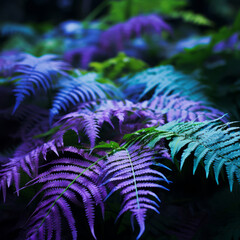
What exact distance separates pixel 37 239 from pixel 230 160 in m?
0.58

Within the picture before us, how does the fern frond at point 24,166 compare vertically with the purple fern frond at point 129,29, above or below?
below

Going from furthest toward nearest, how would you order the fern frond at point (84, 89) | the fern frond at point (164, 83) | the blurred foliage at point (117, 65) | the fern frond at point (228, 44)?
the fern frond at point (228, 44) < the blurred foliage at point (117, 65) < the fern frond at point (164, 83) < the fern frond at point (84, 89)

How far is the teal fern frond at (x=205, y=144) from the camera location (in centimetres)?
63

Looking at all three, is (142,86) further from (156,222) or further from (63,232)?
(63,232)

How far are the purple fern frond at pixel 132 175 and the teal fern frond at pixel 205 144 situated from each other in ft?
0.17

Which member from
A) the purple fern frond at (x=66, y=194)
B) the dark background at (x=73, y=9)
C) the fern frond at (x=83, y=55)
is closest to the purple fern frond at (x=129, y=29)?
the fern frond at (x=83, y=55)

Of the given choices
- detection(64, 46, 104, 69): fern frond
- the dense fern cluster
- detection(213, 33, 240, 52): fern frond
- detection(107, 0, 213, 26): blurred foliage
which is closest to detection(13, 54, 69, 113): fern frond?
the dense fern cluster

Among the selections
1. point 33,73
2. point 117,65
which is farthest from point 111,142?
point 117,65

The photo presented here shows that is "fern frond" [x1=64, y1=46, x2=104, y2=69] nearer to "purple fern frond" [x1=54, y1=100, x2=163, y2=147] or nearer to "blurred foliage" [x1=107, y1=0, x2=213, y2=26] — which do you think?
"blurred foliage" [x1=107, y1=0, x2=213, y2=26]

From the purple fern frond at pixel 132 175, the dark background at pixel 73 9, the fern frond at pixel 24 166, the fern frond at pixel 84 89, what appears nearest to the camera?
the purple fern frond at pixel 132 175

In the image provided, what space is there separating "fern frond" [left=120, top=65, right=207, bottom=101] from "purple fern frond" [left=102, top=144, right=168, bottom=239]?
547mm

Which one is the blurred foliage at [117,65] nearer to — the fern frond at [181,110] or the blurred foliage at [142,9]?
the fern frond at [181,110]

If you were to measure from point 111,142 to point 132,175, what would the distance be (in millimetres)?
162

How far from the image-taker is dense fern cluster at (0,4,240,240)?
66cm
